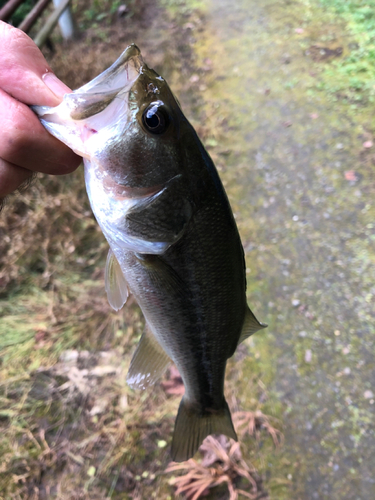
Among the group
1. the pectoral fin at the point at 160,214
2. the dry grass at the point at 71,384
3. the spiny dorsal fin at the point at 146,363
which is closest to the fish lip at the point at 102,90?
the pectoral fin at the point at 160,214

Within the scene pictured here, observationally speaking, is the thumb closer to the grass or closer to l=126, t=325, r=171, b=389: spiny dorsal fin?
l=126, t=325, r=171, b=389: spiny dorsal fin

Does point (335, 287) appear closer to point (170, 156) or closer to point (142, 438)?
point (142, 438)

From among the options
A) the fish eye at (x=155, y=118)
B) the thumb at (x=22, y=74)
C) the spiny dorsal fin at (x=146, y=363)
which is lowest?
the spiny dorsal fin at (x=146, y=363)

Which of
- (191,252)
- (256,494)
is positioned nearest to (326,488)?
(256,494)

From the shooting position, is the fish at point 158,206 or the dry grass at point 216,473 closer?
the fish at point 158,206

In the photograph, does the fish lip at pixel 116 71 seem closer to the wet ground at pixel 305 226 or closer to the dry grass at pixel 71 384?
the dry grass at pixel 71 384

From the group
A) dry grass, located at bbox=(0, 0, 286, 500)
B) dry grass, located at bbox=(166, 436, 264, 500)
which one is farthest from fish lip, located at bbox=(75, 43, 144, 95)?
dry grass, located at bbox=(166, 436, 264, 500)
